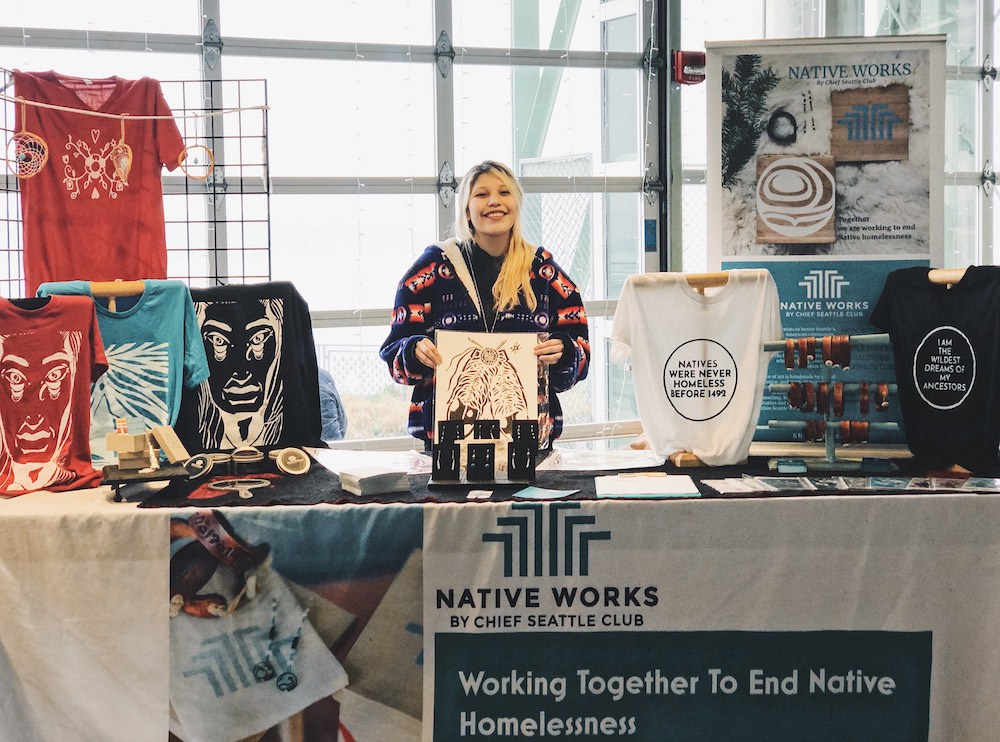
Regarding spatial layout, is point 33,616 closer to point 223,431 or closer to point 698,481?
point 223,431

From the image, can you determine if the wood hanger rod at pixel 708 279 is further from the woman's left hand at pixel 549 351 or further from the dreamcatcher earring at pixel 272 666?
the dreamcatcher earring at pixel 272 666

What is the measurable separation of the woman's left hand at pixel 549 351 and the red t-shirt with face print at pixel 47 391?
Result: 1.15 metres

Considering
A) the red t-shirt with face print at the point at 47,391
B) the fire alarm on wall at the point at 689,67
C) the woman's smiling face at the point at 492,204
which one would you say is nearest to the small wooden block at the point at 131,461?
the red t-shirt with face print at the point at 47,391

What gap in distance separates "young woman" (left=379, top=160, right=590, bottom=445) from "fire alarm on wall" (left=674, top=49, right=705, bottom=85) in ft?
8.17

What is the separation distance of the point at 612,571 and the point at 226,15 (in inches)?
142

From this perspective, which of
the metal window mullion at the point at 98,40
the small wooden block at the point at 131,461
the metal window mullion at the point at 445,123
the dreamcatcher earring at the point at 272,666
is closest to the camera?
the dreamcatcher earring at the point at 272,666

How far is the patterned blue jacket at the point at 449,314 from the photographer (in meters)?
2.60

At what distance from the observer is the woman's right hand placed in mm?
2461

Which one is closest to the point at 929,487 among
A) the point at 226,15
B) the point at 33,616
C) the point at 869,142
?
the point at 869,142

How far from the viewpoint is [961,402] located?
8.26 feet

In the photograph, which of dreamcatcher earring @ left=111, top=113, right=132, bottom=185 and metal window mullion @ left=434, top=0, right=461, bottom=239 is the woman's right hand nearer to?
dreamcatcher earring @ left=111, top=113, right=132, bottom=185

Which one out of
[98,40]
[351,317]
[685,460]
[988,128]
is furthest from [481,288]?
[988,128]

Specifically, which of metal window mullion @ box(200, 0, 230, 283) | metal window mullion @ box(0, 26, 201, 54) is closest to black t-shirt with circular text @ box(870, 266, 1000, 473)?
metal window mullion @ box(200, 0, 230, 283)

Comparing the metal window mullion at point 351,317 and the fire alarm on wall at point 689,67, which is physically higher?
the fire alarm on wall at point 689,67
